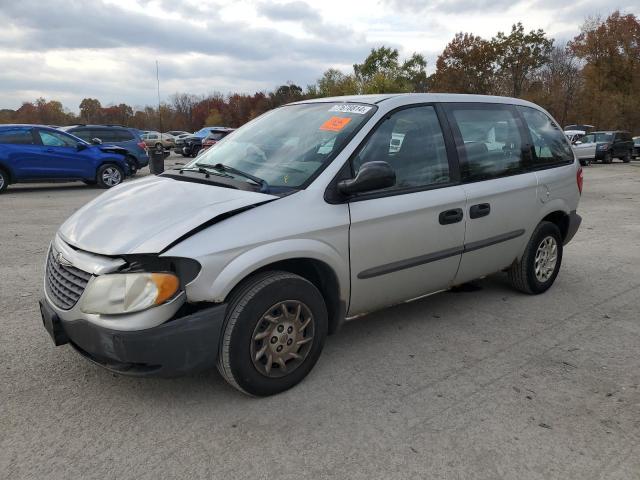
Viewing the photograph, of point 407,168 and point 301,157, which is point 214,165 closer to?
point 301,157

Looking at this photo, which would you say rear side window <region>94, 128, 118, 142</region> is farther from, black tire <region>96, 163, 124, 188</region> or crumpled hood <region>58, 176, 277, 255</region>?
crumpled hood <region>58, 176, 277, 255</region>

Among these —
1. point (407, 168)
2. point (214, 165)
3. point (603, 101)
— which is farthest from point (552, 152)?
point (603, 101)

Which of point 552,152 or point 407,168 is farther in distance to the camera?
point 552,152

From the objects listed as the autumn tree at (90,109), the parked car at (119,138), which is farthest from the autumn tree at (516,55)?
the autumn tree at (90,109)

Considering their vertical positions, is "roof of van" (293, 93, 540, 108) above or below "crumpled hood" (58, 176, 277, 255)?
above

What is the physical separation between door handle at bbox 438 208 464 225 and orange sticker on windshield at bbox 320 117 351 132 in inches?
37.0

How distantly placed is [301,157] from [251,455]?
181 cm

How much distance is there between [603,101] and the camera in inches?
1591

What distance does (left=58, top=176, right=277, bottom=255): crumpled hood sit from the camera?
8.79 feet

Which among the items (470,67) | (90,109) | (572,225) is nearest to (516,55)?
(470,67)

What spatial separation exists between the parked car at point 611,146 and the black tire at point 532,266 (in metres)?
25.4

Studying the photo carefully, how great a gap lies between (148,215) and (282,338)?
1025 mm

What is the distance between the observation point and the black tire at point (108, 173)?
13.8 meters

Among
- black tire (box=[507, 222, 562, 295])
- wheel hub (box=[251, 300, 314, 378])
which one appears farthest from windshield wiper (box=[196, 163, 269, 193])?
black tire (box=[507, 222, 562, 295])
